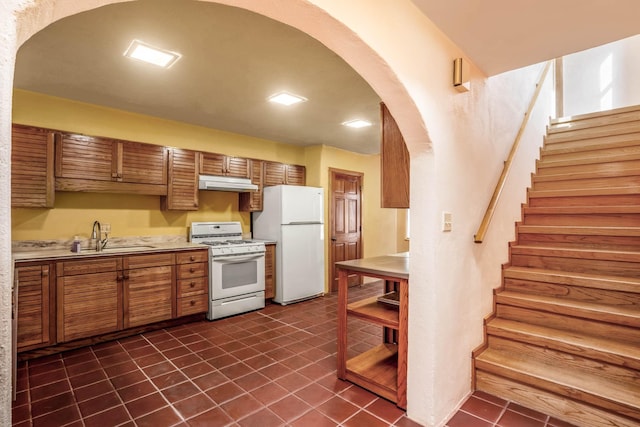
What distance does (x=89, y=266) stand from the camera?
3109 millimetres

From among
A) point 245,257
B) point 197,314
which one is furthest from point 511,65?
point 197,314

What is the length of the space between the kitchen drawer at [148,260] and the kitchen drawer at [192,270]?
5.4 inches

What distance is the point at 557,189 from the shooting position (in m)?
3.52

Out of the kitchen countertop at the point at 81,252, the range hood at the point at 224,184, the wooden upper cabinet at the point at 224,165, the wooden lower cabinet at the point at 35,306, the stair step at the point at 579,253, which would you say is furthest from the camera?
the wooden upper cabinet at the point at 224,165

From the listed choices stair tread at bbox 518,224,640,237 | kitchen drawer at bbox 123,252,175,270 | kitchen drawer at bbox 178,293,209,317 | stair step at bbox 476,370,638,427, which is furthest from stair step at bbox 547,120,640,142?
kitchen drawer at bbox 123,252,175,270

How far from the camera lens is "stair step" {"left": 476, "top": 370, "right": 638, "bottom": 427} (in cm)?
186

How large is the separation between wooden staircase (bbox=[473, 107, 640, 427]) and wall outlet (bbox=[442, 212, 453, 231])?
105cm

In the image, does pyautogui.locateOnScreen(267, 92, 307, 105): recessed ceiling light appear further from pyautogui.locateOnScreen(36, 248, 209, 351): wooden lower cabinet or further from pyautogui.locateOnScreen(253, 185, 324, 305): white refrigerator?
pyautogui.locateOnScreen(36, 248, 209, 351): wooden lower cabinet

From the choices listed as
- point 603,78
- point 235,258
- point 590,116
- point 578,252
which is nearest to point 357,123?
point 235,258

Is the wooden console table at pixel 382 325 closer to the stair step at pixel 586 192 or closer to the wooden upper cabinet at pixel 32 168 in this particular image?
the stair step at pixel 586 192

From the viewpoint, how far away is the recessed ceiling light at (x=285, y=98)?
125 inches

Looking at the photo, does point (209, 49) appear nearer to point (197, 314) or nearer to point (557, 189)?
point (197, 314)

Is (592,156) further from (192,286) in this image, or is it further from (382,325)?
(192,286)

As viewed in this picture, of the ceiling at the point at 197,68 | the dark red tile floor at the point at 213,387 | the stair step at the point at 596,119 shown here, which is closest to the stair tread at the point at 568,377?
the dark red tile floor at the point at 213,387
